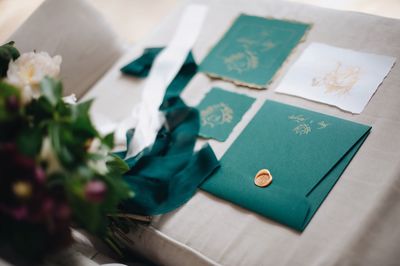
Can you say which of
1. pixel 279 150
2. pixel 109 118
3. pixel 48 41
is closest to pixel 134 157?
pixel 109 118

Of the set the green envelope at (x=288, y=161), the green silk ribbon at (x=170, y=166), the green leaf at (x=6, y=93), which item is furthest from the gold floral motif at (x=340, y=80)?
the green leaf at (x=6, y=93)

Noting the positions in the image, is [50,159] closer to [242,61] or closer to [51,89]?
[51,89]

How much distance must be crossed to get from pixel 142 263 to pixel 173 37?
0.79 meters

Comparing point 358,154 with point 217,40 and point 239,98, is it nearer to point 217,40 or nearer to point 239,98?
point 239,98

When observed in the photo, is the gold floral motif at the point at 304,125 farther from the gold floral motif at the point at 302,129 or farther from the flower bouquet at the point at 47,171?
the flower bouquet at the point at 47,171

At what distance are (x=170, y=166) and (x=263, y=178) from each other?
240 millimetres

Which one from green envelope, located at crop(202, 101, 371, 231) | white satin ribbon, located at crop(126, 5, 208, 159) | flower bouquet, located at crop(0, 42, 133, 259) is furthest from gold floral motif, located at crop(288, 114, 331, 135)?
flower bouquet, located at crop(0, 42, 133, 259)

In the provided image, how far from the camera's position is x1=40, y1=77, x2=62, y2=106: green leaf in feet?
1.97

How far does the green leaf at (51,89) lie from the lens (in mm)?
602

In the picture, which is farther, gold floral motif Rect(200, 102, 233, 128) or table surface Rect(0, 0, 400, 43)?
table surface Rect(0, 0, 400, 43)

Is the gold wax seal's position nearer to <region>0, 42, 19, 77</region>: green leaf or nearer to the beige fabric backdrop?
the beige fabric backdrop

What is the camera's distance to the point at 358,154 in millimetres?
870

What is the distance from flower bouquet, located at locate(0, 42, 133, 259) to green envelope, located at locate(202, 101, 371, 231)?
14.6 inches

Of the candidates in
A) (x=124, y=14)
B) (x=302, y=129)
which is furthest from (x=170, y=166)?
(x=124, y=14)
